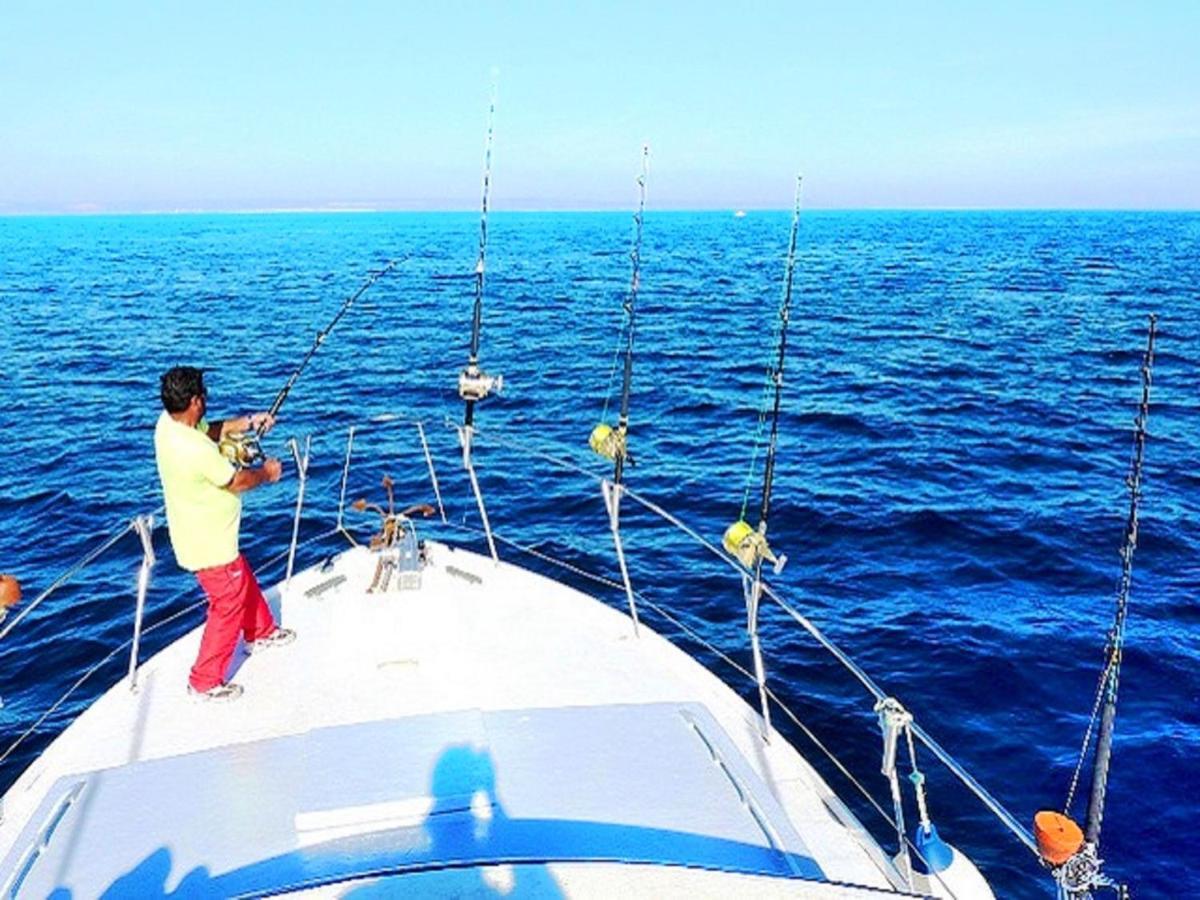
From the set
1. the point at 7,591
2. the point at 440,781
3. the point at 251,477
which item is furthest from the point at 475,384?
the point at 7,591

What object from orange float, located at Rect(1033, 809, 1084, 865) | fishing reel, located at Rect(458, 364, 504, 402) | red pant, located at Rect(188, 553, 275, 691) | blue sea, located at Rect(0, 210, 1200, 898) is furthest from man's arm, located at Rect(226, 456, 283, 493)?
orange float, located at Rect(1033, 809, 1084, 865)

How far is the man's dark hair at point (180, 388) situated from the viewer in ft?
15.0

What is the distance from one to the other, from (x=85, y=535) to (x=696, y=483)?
8.54 meters

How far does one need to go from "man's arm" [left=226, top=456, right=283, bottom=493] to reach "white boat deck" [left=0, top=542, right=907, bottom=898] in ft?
3.99

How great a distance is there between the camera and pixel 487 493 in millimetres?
13180

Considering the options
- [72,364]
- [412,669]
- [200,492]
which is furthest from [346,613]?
[72,364]

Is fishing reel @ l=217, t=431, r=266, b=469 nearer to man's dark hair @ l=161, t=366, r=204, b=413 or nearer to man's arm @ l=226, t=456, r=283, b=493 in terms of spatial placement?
man's arm @ l=226, t=456, r=283, b=493

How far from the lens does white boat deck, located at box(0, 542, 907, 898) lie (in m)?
3.54

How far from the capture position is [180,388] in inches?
181

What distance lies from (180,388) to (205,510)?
2.35 feet

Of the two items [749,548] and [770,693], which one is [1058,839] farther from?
[770,693]

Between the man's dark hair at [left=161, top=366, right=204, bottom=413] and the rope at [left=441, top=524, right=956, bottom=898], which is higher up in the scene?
the man's dark hair at [left=161, top=366, right=204, bottom=413]

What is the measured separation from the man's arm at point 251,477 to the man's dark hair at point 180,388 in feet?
1.53

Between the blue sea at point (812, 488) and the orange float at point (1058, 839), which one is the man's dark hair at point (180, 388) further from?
the orange float at point (1058, 839)
